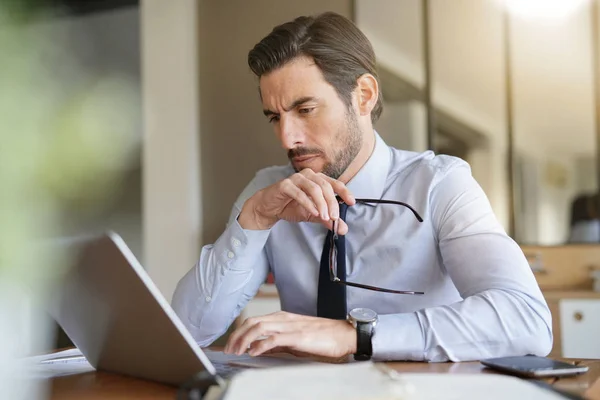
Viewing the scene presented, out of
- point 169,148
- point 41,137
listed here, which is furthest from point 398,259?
point 169,148

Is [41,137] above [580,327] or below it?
above

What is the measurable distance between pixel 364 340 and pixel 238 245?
1.57 feet

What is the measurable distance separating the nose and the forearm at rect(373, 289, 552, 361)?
0.63 m

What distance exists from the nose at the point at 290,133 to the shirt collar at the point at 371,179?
6.5 inches

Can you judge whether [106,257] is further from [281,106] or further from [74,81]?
[281,106]

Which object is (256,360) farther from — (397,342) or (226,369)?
(397,342)

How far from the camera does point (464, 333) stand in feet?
3.51

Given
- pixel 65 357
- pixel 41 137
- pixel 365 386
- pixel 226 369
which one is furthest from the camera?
pixel 65 357

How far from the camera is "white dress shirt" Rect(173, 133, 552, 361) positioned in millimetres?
1188

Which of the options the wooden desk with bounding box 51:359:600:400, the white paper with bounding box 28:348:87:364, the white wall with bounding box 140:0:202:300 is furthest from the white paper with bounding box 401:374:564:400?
the white wall with bounding box 140:0:202:300

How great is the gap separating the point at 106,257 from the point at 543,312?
2.48 ft

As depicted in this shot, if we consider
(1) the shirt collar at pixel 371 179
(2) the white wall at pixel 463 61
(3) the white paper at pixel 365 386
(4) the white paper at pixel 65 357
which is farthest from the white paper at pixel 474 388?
(2) the white wall at pixel 463 61

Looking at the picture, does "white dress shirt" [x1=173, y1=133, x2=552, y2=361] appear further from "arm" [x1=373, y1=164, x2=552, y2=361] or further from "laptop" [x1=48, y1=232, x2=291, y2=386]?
"laptop" [x1=48, y1=232, x2=291, y2=386]

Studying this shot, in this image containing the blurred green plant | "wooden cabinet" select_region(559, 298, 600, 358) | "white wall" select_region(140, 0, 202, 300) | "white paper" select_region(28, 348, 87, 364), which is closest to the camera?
the blurred green plant
